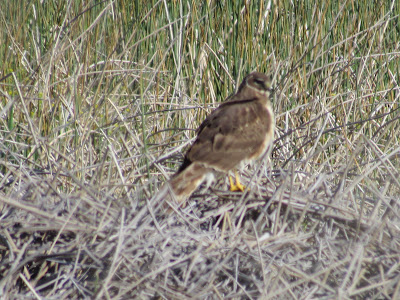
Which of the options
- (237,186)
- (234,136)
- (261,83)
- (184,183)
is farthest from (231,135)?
(184,183)

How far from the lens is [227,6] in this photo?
5285 millimetres

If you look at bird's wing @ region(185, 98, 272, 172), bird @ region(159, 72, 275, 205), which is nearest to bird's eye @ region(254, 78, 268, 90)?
bird @ region(159, 72, 275, 205)

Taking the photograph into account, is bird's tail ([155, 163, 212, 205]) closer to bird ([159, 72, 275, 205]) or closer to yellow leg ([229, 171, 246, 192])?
bird ([159, 72, 275, 205])

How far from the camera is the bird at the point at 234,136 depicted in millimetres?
3500

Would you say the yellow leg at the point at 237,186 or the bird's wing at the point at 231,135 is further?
the bird's wing at the point at 231,135

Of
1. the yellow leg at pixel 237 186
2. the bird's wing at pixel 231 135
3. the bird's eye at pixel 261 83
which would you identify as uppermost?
the bird's eye at pixel 261 83

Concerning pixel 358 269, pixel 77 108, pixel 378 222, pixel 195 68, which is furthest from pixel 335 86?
pixel 358 269

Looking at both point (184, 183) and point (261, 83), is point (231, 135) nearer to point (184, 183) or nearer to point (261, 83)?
point (261, 83)

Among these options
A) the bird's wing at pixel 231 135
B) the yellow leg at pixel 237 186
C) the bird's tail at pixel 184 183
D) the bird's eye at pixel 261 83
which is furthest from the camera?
the bird's eye at pixel 261 83

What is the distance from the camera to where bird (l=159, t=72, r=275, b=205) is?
3.50 meters

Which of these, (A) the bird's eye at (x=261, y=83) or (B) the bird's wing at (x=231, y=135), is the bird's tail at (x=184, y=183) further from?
(A) the bird's eye at (x=261, y=83)

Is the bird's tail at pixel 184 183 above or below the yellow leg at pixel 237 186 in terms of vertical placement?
above

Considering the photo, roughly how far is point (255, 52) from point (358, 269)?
Answer: 10.1ft

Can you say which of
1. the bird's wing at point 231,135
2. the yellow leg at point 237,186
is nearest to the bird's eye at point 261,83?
the bird's wing at point 231,135
